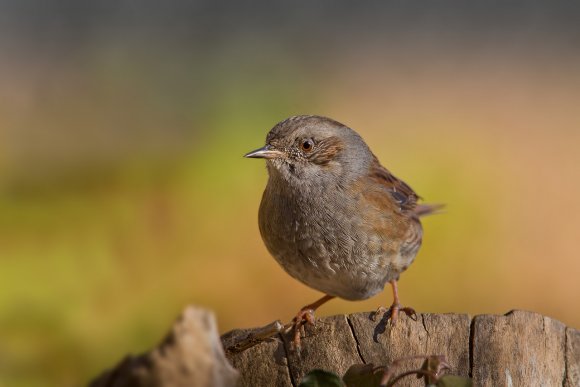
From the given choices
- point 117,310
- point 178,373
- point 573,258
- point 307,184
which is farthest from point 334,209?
point 573,258

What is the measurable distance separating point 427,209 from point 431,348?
2.27m

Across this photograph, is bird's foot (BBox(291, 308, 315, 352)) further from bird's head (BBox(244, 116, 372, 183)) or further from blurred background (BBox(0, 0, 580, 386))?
blurred background (BBox(0, 0, 580, 386))

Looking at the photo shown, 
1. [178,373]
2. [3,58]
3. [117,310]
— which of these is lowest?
[178,373]

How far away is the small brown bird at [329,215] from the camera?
5.17 metres

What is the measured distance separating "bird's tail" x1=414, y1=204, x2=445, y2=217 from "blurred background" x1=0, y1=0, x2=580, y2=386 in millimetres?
168

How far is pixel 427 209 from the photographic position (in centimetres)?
647

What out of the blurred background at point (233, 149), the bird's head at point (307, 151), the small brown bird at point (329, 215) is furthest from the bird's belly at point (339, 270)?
the blurred background at point (233, 149)

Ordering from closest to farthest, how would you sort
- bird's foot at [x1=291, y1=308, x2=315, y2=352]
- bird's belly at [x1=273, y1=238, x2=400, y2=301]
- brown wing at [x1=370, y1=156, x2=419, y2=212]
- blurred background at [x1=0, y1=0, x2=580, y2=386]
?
1. bird's foot at [x1=291, y1=308, x2=315, y2=352]
2. bird's belly at [x1=273, y1=238, x2=400, y2=301]
3. brown wing at [x1=370, y1=156, x2=419, y2=212]
4. blurred background at [x1=0, y1=0, x2=580, y2=386]

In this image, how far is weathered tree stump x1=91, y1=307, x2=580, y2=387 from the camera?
4270mm

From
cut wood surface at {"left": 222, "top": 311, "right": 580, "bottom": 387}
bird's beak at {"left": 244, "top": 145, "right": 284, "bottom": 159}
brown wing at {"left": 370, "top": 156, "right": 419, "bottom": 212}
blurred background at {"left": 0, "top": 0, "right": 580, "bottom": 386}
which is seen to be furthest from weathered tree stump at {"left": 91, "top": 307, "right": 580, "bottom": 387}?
blurred background at {"left": 0, "top": 0, "right": 580, "bottom": 386}

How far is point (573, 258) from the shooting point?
7.39 m

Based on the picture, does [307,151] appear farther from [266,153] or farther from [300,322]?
[300,322]

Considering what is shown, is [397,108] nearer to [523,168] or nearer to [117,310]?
[523,168]

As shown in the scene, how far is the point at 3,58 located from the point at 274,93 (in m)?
2.49
